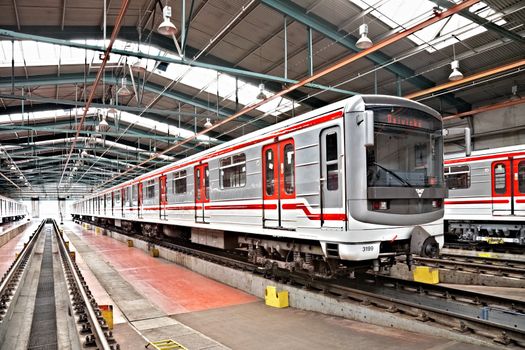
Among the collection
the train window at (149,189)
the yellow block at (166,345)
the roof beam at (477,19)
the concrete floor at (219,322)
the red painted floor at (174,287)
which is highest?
the roof beam at (477,19)

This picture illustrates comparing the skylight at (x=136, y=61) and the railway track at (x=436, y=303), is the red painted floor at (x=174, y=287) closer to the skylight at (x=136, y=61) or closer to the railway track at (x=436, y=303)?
the railway track at (x=436, y=303)

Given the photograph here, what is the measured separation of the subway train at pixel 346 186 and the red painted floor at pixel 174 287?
3.73ft

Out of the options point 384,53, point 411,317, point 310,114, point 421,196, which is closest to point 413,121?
point 421,196

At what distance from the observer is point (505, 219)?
1208cm

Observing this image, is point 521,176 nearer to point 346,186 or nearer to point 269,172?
point 269,172

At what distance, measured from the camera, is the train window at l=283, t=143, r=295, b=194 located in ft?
24.0

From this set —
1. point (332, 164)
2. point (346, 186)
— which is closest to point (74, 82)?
point (332, 164)

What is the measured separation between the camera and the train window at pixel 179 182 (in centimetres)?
1316

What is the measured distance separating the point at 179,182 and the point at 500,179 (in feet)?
33.8

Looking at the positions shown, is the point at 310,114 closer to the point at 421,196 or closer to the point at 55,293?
the point at 421,196

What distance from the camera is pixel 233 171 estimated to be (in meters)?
9.55

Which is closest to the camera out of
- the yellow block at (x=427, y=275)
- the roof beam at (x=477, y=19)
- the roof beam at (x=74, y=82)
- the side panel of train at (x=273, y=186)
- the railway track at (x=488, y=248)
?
the side panel of train at (x=273, y=186)

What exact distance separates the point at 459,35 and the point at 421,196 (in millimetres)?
8918

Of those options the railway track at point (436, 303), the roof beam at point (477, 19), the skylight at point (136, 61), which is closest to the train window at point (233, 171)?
the railway track at point (436, 303)
